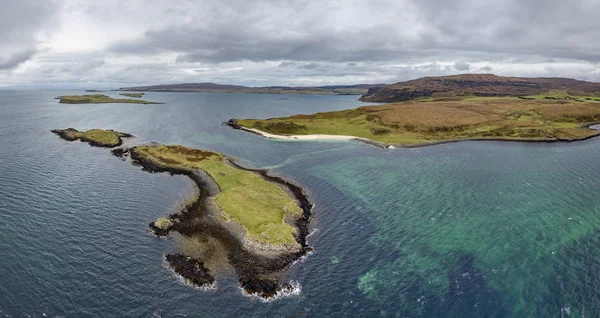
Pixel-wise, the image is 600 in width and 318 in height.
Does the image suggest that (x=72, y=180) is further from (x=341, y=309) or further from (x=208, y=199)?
(x=341, y=309)

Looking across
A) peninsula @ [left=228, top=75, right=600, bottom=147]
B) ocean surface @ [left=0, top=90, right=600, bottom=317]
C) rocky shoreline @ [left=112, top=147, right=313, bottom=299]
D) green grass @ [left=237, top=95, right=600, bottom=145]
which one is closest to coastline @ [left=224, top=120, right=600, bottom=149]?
peninsula @ [left=228, top=75, right=600, bottom=147]

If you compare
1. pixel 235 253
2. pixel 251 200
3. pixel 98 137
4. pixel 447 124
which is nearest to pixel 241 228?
pixel 235 253

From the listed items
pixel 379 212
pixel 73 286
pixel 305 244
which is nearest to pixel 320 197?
pixel 379 212

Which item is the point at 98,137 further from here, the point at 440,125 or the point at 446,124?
the point at 446,124

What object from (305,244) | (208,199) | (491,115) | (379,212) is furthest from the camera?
(491,115)

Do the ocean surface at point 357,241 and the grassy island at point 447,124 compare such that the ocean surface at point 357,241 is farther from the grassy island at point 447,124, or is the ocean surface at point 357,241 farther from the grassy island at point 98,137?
the grassy island at point 447,124

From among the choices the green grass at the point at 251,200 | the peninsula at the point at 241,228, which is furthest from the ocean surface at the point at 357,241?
the green grass at the point at 251,200
